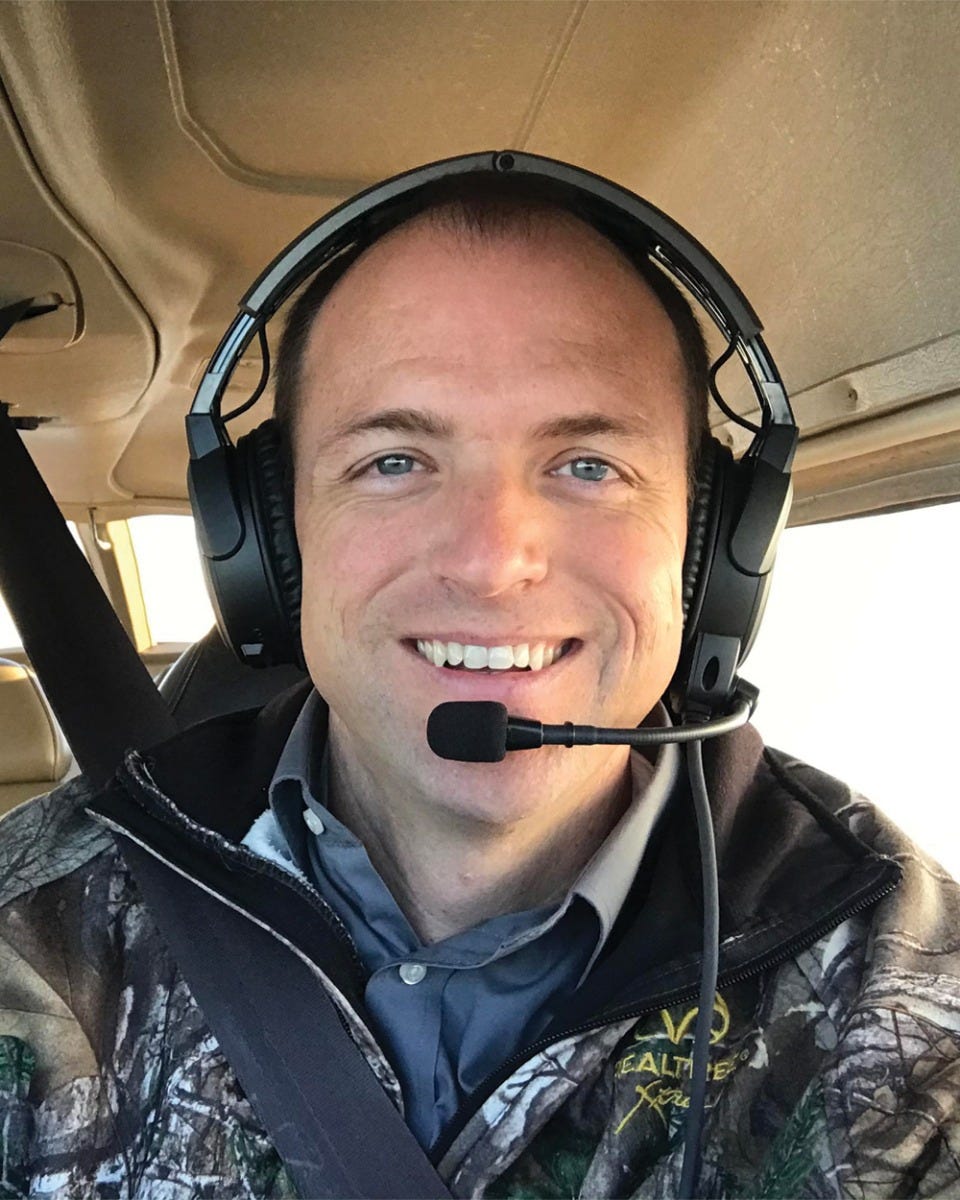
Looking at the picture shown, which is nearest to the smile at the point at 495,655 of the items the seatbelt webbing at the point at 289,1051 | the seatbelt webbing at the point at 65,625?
the seatbelt webbing at the point at 289,1051

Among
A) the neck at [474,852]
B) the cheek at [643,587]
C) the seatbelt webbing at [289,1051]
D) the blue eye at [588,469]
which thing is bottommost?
the seatbelt webbing at [289,1051]

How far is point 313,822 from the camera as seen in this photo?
1.18m

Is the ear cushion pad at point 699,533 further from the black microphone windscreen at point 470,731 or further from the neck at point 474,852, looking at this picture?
the black microphone windscreen at point 470,731

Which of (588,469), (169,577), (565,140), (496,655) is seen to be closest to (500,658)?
(496,655)

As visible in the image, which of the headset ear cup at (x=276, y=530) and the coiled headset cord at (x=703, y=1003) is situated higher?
the headset ear cup at (x=276, y=530)

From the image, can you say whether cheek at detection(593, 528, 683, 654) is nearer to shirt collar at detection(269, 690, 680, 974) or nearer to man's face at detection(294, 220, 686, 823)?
man's face at detection(294, 220, 686, 823)

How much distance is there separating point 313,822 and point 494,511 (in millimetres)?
435

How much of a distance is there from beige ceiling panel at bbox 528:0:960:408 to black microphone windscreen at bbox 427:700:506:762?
Answer: 0.69 metres

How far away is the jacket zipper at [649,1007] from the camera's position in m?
0.91

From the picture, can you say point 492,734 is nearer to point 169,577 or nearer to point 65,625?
point 65,625

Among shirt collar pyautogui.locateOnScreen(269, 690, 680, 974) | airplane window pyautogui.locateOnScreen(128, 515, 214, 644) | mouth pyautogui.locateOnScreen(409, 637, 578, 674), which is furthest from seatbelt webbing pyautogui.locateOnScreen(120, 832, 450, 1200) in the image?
airplane window pyautogui.locateOnScreen(128, 515, 214, 644)

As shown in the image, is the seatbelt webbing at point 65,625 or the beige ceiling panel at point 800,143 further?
the seatbelt webbing at point 65,625

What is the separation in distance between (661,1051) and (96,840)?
67 cm

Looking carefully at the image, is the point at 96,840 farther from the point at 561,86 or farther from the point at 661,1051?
the point at 561,86
